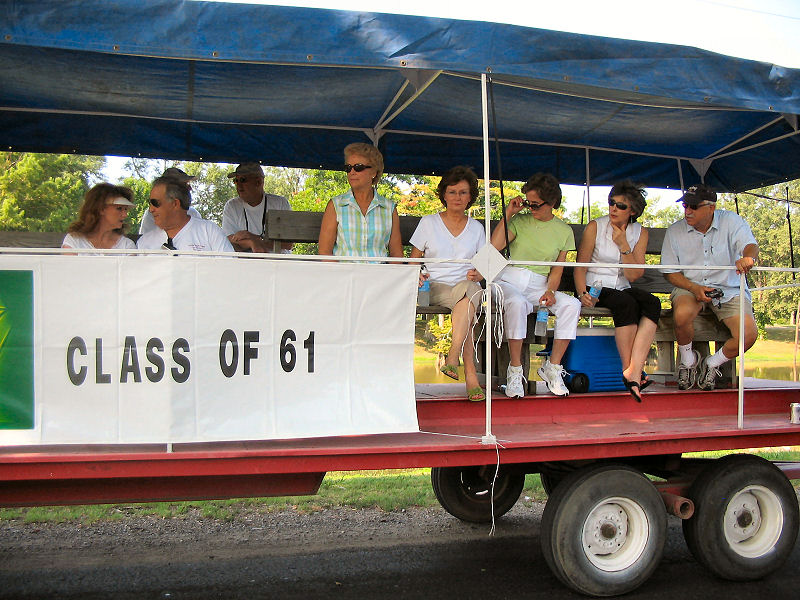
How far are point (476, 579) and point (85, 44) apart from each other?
388 cm

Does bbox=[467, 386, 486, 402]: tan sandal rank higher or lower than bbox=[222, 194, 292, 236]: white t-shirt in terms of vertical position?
lower

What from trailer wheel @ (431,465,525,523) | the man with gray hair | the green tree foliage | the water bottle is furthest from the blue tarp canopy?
the green tree foliage

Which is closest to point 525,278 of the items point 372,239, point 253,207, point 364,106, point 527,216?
point 527,216

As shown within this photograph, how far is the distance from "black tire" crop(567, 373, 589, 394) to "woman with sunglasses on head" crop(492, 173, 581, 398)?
7.4 inches

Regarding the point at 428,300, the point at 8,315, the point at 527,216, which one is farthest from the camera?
the point at 527,216

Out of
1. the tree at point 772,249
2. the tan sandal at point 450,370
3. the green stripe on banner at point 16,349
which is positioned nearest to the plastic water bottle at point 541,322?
the tan sandal at point 450,370

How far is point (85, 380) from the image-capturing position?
11.8 ft

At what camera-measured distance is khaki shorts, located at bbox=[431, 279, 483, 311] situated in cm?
466

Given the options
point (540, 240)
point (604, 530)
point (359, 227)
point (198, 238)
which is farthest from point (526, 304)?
point (198, 238)

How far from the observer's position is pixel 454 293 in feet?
15.7

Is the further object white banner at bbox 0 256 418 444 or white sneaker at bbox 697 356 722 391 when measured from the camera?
white sneaker at bbox 697 356 722 391

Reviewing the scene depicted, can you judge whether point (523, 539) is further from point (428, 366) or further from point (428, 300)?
point (428, 366)

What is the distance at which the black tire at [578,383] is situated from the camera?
528 centimetres

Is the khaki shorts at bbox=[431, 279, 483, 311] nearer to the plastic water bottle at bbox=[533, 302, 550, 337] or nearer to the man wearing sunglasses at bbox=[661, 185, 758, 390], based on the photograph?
the plastic water bottle at bbox=[533, 302, 550, 337]
